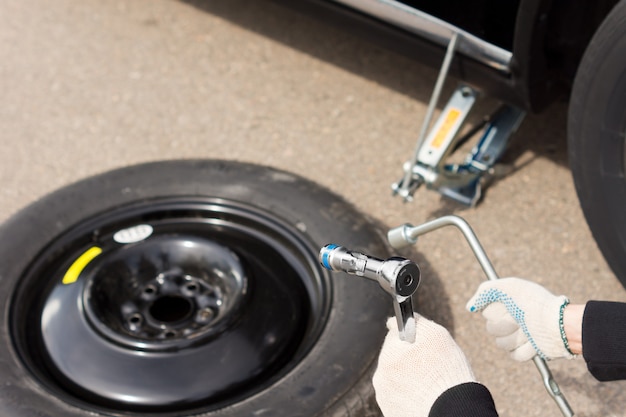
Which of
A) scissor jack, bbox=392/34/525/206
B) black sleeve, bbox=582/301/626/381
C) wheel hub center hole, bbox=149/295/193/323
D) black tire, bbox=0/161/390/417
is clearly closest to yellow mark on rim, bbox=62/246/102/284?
black tire, bbox=0/161/390/417

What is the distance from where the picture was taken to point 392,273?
145cm

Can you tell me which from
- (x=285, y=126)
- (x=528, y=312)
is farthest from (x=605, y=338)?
(x=285, y=126)

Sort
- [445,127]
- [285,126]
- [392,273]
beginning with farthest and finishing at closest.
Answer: [285,126], [445,127], [392,273]

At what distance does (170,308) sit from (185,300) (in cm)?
5

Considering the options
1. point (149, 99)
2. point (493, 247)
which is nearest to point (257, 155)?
point (149, 99)

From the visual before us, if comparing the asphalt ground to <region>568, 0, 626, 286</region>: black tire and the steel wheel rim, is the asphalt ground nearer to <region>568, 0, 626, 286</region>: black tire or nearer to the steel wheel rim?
<region>568, 0, 626, 286</region>: black tire

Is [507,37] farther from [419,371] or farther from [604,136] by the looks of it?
[419,371]

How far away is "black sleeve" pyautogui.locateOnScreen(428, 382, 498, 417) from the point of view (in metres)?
1.46

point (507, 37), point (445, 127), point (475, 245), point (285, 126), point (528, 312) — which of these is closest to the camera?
point (528, 312)

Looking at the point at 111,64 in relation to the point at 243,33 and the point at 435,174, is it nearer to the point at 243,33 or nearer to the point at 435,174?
the point at 243,33

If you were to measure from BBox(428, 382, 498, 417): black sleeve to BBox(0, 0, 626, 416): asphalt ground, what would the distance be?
76 cm

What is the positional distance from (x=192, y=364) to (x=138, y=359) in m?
0.12

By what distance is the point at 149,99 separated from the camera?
3.39 m

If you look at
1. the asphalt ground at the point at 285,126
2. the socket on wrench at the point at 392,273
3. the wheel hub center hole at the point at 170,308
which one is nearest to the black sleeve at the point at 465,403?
the socket on wrench at the point at 392,273
